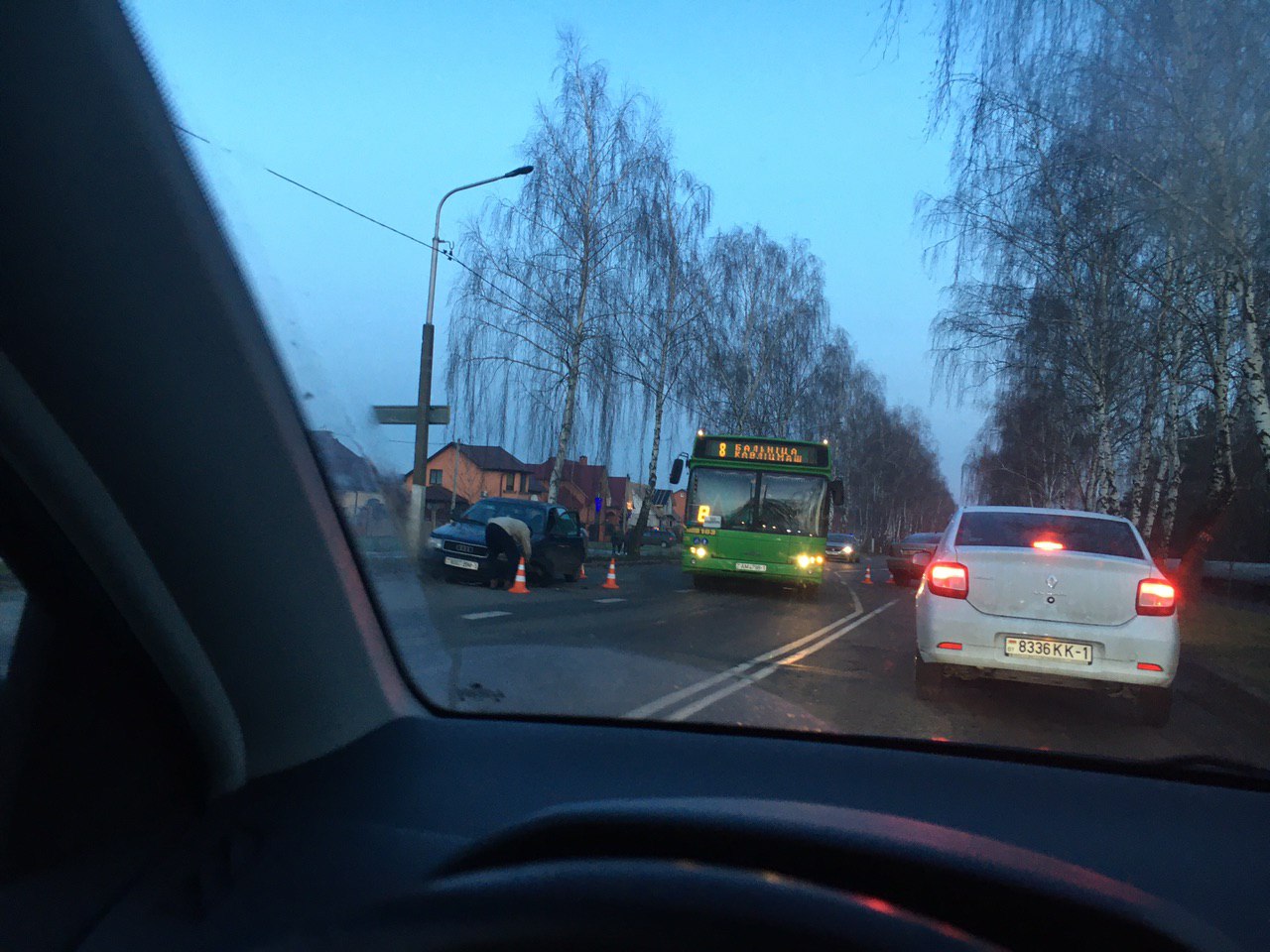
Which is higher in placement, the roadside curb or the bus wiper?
the bus wiper

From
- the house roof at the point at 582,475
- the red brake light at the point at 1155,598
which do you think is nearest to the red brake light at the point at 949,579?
the red brake light at the point at 1155,598

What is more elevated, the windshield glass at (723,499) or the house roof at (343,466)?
the windshield glass at (723,499)

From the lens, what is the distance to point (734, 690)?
2.98 m

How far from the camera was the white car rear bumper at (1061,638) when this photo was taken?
388 centimetres

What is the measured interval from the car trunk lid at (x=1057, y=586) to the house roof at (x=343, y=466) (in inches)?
121

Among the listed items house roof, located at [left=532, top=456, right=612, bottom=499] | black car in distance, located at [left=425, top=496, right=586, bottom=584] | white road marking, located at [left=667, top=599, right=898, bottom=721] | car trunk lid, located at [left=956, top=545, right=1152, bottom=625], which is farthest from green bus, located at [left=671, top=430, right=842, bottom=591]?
car trunk lid, located at [left=956, top=545, right=1152, bottom=625]

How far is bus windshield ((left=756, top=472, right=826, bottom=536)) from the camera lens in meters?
15.4

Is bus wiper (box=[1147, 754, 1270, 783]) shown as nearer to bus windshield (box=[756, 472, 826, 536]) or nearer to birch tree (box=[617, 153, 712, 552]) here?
bus windshield (box=[756, 472, 826, 536])

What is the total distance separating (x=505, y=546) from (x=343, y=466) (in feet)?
7.20

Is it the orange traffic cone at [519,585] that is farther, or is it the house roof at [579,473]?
the house roof at [579,473]

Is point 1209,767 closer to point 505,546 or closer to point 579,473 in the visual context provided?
point 505,546

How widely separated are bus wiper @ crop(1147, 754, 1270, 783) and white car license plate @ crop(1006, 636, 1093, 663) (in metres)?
2.01

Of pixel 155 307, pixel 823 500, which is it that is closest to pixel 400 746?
pixel 155 307

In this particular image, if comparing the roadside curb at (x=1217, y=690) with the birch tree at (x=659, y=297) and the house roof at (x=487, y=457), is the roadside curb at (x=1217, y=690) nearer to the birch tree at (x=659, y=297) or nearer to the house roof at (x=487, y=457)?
the house roof at (x=487, y=457)
